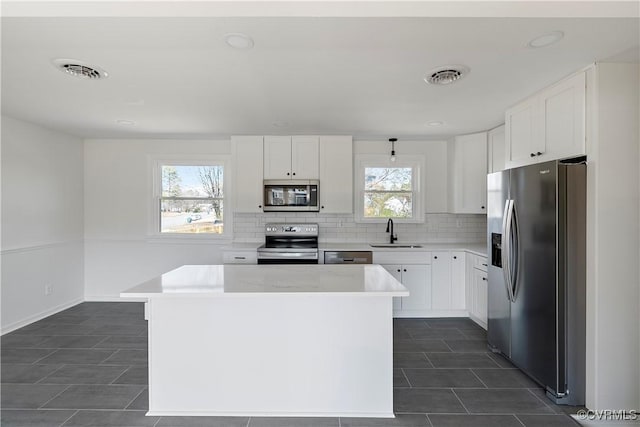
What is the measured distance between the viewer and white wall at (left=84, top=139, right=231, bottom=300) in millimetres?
4852

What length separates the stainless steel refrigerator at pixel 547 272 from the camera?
91.0 inches

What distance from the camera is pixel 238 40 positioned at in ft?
6.43

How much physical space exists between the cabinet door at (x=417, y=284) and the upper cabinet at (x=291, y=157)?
1633 mm

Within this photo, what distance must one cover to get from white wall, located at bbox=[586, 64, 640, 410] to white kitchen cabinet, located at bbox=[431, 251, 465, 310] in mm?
2010

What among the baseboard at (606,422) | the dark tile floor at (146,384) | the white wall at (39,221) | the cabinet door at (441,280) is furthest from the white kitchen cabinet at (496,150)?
the white wall at (39,221)

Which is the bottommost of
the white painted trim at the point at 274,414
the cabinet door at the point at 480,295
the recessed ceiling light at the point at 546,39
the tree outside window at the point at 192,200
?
the white painted trim at the point at 274,414

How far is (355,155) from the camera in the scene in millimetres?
4848

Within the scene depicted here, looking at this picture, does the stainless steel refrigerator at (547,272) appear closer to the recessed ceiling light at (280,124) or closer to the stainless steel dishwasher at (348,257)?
the stainless steel dishwasher at (348,257)

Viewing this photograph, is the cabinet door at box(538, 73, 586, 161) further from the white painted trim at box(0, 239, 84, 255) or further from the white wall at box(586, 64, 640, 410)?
the white painted trim at box(0, 239, 84, 255)

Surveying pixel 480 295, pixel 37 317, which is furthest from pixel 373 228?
pixel 37 317

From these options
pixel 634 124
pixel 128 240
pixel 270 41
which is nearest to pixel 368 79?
pixel 270 41

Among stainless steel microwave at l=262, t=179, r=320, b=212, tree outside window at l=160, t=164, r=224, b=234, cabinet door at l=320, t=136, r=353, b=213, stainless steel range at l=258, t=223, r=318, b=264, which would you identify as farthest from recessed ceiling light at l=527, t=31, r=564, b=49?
tree outside window at l=160, t=164, r=224, b=234

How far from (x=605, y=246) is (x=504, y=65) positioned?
1.32m

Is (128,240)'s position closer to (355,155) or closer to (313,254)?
(313,254)
